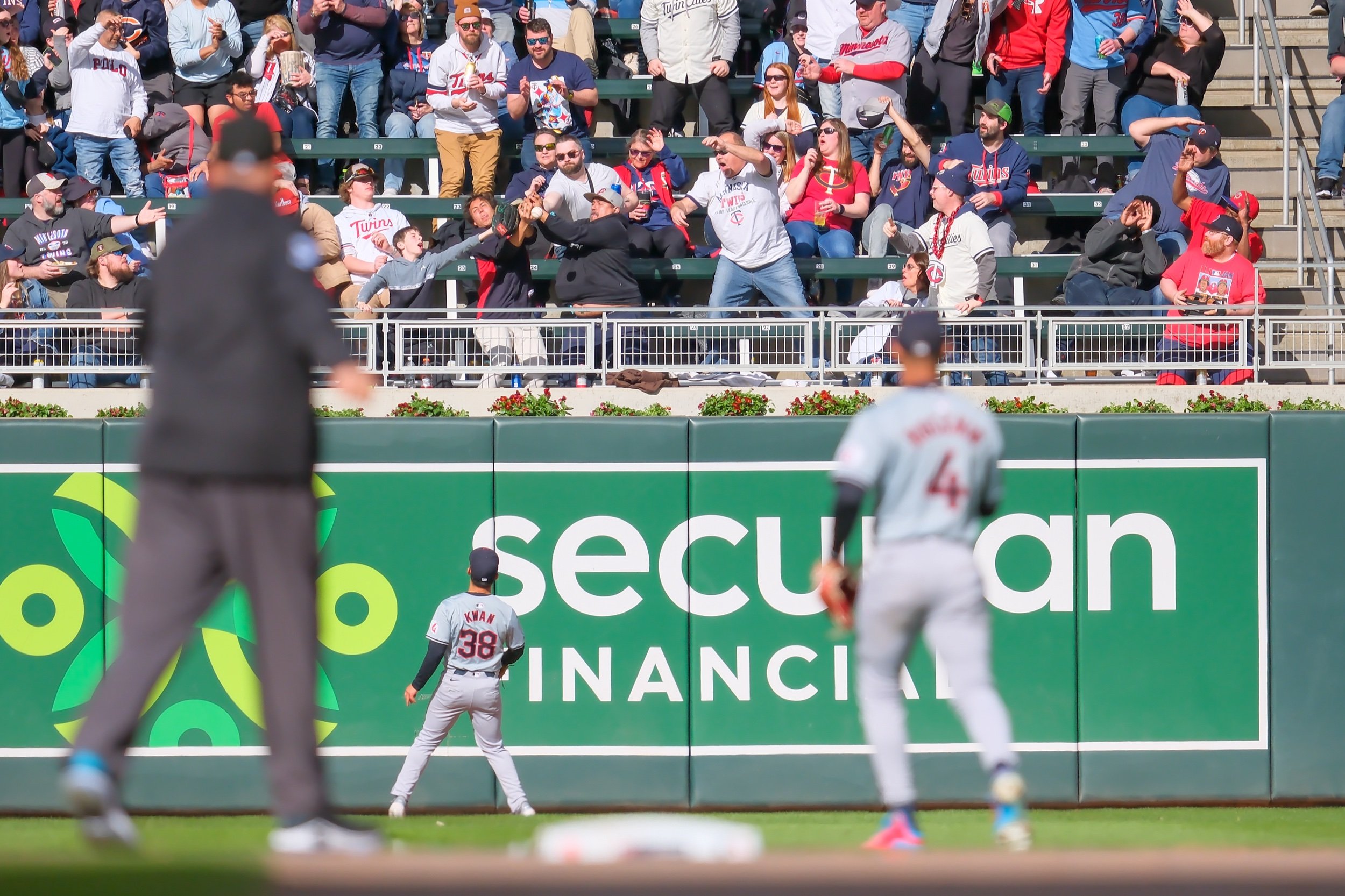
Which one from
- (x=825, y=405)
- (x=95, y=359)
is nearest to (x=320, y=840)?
(x=825, y=405)

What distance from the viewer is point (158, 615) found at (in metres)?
4.20

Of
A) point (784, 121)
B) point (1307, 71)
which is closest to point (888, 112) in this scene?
point (784, 121)

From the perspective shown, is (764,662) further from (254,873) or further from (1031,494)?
(254,873)

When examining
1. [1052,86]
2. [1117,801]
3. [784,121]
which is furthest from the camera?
[1052,86]

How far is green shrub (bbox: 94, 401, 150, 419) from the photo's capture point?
11195 millimetres

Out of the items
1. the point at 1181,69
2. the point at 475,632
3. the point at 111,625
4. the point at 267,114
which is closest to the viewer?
the point at 475,632

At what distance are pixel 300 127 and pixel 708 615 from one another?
773cm

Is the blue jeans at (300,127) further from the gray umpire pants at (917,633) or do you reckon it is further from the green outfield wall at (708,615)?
the gray umpire pants at (917,633)

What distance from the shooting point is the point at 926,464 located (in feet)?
17.9

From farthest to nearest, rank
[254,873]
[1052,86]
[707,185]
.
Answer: [1052,86] → [707,185] → [254,873]

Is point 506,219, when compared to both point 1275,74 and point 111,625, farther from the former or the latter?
point 1275,74

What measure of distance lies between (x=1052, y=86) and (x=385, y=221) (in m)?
6.97

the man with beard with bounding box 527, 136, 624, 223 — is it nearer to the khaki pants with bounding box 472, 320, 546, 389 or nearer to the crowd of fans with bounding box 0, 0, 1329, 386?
the crowd of fans with bounding box 0, 0, 1329, 386

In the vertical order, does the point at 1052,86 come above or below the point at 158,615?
above
